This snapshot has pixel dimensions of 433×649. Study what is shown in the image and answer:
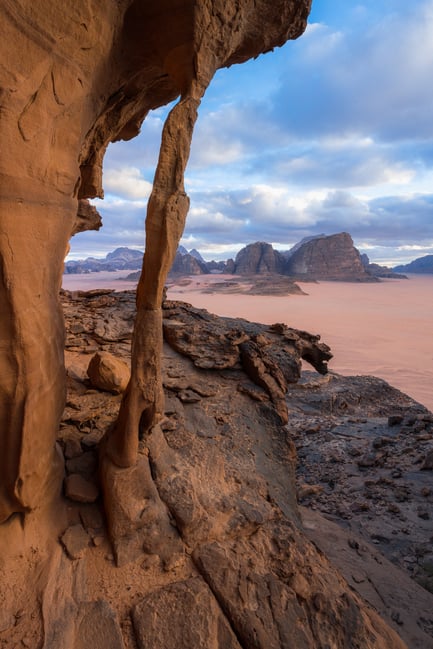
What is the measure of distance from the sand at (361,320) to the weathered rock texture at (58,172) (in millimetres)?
15994

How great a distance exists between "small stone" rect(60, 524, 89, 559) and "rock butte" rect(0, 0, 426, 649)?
0.03 ft

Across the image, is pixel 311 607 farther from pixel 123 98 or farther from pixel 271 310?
pixel 271 310

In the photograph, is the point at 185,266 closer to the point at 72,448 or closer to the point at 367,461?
the point at 367,461

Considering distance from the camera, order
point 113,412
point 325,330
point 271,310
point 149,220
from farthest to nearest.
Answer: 1. point 271,310
2. point 325,330
3. point 113,412
4. point 149,220

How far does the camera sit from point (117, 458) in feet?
10.6

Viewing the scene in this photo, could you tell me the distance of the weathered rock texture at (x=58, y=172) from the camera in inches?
98.4

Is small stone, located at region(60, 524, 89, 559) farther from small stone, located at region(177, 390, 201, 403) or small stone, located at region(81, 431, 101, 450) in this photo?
small stone, located at region(177, 390, 201, 403)

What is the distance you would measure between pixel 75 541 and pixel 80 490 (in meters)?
0.42

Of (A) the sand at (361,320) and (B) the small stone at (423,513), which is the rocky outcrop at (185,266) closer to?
(A) the sand at (361,320)

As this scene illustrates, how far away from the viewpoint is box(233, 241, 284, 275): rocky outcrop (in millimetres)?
54844

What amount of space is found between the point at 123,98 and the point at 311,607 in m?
5.71

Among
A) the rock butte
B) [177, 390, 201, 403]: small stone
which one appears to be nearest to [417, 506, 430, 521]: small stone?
the rock butte

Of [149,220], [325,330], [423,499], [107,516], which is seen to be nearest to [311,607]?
[107,516]

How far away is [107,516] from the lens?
122 inches
